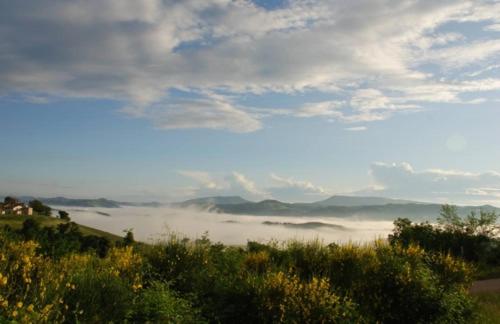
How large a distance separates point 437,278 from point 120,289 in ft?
28.6

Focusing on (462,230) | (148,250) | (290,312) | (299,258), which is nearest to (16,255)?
(148,250)

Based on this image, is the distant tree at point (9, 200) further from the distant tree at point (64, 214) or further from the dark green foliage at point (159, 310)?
the dark green foliage at point (159, 310)

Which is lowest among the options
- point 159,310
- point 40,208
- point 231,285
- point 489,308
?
point 489,308

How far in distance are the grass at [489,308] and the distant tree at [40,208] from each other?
223 ft

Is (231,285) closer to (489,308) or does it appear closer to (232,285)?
(232,285)

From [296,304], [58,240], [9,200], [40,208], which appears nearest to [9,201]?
[9,200]

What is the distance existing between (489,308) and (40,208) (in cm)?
7083

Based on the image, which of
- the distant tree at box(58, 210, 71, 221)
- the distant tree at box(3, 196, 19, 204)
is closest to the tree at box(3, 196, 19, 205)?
the distant tree at box(3, 196, 19, 204)

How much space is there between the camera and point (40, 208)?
7494cm

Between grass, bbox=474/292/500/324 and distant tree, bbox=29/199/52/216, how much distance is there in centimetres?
6805

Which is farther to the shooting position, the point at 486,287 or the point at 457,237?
the point at 457,237

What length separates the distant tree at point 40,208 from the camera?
74.3 m

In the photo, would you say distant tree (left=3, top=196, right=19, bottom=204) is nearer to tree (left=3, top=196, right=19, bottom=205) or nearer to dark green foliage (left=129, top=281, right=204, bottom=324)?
tree (left=3, top=196, right=19, bottom=205)

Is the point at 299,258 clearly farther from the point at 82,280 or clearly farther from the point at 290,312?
the point at 82,280
